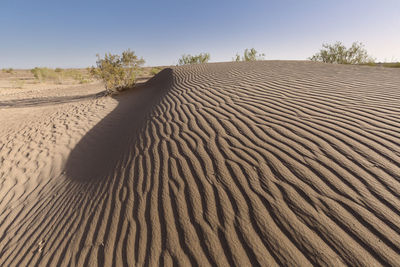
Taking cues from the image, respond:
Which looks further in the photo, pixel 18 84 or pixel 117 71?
→ pixel 18 84

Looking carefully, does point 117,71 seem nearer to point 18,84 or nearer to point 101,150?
point 101,150

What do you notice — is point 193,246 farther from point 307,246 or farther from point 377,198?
point 377,198

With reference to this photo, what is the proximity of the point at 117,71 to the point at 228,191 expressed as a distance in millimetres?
9754

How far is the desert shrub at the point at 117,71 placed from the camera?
9.29 metres

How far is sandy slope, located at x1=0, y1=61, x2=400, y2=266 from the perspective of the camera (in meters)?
1.40

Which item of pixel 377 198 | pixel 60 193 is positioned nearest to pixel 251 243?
pixel 377 198

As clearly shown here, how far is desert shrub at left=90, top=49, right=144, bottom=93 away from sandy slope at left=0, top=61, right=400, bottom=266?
6.39 meters

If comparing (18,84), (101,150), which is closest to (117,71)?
(101,150)

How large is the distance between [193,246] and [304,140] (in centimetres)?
182

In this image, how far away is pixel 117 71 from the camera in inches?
375

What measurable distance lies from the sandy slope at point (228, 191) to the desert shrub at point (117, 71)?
6388 millimetres

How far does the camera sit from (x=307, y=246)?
4.31 feet

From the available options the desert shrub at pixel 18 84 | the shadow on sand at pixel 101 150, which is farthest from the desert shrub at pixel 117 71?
the desert shrub at pixel 18 84

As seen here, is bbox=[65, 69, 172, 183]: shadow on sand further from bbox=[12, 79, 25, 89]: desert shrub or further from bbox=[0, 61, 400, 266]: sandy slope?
bbox=[12, 79, 25, 89]: desert shrub
